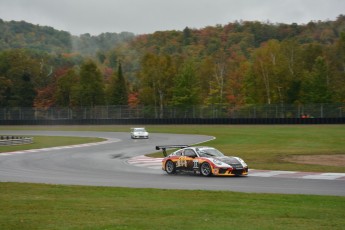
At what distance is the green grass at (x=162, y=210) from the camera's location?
10586 mm

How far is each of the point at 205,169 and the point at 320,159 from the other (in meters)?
9.45

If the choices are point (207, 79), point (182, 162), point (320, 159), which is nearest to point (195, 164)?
point (182, 162)

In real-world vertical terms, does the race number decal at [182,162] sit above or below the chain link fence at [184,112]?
below

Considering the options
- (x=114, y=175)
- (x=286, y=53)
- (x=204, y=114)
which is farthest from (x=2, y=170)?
(x=286, y=53)

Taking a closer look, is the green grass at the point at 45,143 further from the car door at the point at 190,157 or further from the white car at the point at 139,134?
the car door at the point at 190,157

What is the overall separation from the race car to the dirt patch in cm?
661

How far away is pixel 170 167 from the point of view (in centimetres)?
2509

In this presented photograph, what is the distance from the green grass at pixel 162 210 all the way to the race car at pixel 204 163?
5.73 meters

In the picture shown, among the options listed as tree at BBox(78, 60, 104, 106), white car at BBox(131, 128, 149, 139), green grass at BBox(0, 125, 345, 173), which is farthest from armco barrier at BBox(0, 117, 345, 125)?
tree at BBox(78, 60, 104, 106)

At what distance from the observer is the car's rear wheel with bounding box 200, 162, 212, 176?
2319 centimetres

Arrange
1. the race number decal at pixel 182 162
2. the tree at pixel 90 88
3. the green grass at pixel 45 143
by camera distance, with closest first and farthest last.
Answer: the race number decal at pixel 182 162 < the green grass at pixel 45 143 < the tree at pixel 90 88

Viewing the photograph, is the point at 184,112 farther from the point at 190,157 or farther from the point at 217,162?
the point at 217,162

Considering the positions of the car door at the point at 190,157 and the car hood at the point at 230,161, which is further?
the car door at the point at 190,157

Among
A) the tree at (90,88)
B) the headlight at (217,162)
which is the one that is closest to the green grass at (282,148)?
the headlight at (217,162)
